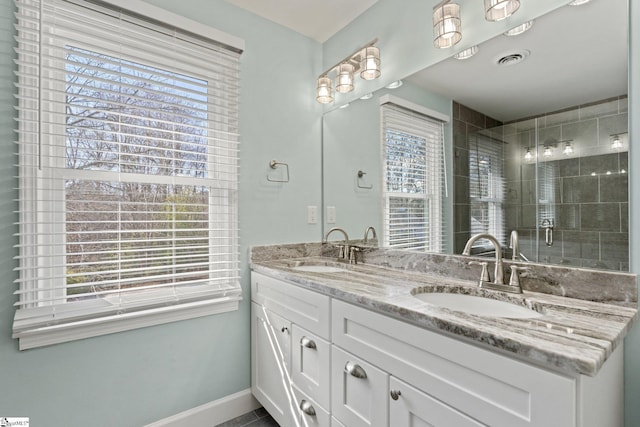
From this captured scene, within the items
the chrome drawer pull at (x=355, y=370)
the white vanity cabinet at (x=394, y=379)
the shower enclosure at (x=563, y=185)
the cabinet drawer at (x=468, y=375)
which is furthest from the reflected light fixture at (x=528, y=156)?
the chrome drawer pull at (x=355, y=370)

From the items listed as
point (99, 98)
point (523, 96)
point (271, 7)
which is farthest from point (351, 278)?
point (271, 7)

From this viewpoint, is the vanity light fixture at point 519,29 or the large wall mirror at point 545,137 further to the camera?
the vanity light fixture at point 519,29

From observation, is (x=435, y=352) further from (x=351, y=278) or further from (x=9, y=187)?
(x=9, y=187)

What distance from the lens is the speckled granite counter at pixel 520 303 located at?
667 millimetres

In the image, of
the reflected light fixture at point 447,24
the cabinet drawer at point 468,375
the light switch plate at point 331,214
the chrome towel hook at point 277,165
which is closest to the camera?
the cabinet drawer at point 468,375

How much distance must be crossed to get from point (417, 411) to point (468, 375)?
228 mm

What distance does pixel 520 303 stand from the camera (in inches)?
41.2

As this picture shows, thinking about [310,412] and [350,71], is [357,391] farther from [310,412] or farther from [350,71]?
[350,71]

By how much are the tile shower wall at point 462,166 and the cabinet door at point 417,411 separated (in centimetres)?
72

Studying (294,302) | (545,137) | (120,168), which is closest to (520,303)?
(545,137)

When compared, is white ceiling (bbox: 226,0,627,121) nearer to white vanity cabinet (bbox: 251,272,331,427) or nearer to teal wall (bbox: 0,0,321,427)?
teal wall (bbox: 0,0,321,427)

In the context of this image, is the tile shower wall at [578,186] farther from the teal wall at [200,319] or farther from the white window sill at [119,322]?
the white window sill at [119,322]

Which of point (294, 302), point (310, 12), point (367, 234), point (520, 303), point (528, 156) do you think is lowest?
point (294, 302)

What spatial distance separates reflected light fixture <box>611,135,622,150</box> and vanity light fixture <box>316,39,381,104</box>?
3.75 ft
